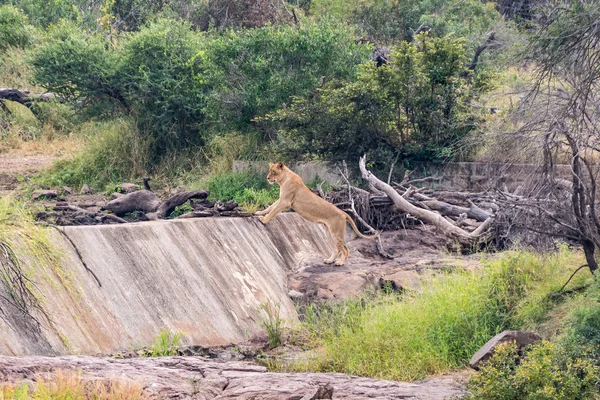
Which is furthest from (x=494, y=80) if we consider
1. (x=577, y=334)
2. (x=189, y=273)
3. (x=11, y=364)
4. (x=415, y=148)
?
(x=11, y=364)

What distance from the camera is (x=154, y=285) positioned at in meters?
12.6

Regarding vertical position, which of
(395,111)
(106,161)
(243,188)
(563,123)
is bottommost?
(106,161)

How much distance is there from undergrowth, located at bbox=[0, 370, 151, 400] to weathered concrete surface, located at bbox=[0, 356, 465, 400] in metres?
0.25

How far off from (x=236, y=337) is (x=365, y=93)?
7553 millimetres

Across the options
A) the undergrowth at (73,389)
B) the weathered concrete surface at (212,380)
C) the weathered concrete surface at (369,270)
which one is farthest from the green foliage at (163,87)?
the undergrowth at (73,389)

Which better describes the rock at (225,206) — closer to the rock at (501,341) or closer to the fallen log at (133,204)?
the fallen log at (133,204)

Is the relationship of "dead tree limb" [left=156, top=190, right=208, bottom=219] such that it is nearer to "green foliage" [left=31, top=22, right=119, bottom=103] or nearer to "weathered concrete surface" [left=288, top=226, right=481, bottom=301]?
"weathered concrete surface" [left=288, top=226, right=481, bottom=301]

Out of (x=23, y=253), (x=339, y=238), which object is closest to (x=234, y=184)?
(x=339, y=238)

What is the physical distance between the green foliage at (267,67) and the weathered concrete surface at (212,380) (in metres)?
10.7

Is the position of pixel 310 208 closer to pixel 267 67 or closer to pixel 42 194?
pixel 42 194

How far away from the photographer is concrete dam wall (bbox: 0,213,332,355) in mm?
10686

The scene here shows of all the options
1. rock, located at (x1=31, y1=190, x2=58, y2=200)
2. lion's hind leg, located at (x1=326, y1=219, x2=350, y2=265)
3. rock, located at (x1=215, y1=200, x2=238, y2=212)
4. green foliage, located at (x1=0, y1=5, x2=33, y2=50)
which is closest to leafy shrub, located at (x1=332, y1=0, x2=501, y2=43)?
green foliage, located at (x1=0, y1=5, x2=33, y2=50)

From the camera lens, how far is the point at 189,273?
1338cm

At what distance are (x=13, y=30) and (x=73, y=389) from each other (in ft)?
71.2
